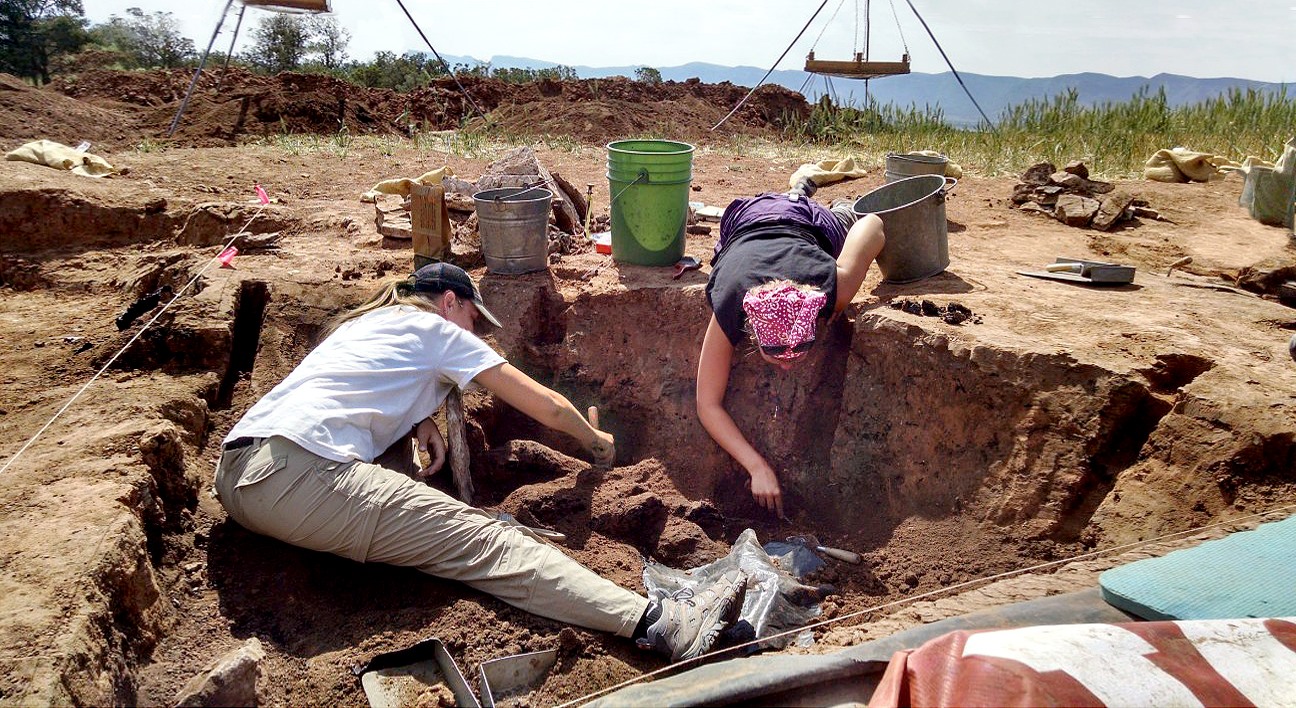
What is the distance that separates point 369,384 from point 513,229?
1.84m

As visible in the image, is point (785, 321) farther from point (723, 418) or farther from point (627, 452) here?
point (627, 452)

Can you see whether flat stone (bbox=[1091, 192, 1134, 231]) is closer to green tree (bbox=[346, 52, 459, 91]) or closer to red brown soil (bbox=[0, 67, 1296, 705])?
red brown soil (bbox=[0, 67, 1296, 705])

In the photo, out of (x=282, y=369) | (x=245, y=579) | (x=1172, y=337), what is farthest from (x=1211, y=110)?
(x=245, y=579)

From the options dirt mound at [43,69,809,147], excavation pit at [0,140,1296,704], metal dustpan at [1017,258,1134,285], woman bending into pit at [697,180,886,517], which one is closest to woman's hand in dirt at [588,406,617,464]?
excavation pit at [0,140,1296,704]

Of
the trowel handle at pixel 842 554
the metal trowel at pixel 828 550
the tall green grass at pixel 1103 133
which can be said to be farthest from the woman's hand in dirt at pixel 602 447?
the tall green grass at pixel 1103 133

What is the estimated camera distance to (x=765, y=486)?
3342 millimetres

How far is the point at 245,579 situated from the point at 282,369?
58.2 inches

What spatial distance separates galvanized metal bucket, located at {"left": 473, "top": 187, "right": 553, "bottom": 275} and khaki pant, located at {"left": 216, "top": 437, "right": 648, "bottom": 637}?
6.69 feet

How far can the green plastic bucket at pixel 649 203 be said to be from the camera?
4.55 metres

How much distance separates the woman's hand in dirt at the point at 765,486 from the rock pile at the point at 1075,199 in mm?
3890

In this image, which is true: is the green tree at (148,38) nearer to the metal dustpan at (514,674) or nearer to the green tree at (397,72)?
the green tree at (397,72)

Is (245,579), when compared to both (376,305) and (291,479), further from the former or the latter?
(376,305)

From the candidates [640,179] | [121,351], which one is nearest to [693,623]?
[640,179]

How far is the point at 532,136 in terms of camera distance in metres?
11.3
